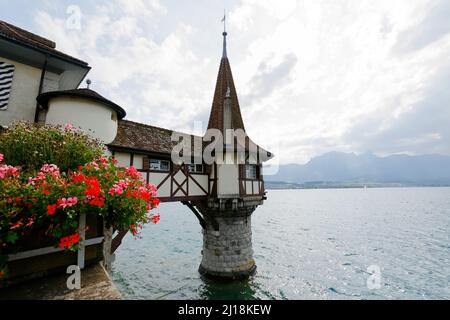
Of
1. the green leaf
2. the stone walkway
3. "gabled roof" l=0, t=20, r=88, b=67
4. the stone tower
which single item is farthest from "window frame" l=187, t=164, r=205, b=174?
the green leaf

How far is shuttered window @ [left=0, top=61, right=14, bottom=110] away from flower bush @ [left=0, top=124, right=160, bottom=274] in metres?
4.19

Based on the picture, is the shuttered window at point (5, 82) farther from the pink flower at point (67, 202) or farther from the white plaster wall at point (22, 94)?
the pink flower at point (67, 202)

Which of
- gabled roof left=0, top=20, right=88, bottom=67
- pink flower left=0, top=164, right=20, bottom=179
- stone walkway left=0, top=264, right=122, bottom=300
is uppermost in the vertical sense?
gabled roof left=0, top=20, right=88, bottom=67

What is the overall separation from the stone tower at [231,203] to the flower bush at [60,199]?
7371 millimetres

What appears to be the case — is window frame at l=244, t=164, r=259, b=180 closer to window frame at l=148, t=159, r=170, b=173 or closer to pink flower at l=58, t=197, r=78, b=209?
window frame at l=148, t=159, r=170, b=173

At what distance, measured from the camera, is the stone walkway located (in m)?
3.32

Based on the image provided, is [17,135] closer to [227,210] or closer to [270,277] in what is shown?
[227,210]

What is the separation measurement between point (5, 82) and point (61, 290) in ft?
25.6

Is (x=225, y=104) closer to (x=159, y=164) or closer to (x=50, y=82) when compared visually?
(x=159, y=164)

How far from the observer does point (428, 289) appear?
1457 cm

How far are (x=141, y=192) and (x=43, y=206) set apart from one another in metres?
1.45

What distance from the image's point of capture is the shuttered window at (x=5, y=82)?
7.18 m

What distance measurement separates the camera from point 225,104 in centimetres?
1478
